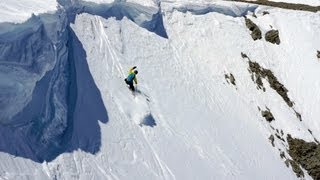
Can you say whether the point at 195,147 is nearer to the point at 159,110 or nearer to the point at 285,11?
the point at 159,110

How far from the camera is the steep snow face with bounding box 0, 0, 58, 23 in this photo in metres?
15.0

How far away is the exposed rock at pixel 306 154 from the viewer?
25.1 meters

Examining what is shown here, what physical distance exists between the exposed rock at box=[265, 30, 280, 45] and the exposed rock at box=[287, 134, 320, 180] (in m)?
6.63

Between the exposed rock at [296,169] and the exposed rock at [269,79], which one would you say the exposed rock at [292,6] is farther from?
the exposed rock at [296,169]

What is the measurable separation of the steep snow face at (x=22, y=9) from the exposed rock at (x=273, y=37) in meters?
15.3

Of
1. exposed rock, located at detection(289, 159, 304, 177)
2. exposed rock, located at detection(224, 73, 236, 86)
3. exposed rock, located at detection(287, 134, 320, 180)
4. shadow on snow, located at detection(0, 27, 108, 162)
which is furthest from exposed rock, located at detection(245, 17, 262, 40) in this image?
shadow on snow, located at detection(0, 27, 108, 162)

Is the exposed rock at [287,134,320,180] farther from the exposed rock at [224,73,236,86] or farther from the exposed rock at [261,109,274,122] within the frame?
the exposed rock at [224,73,236,86]

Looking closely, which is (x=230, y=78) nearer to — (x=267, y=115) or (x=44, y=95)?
(x=267, y=115)

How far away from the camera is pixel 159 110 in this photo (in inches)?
857

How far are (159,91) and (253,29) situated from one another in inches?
382

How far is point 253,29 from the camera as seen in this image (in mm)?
30703

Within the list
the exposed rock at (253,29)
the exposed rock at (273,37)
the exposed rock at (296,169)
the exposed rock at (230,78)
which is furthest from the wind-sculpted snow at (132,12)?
the exposed rock at (296,169)

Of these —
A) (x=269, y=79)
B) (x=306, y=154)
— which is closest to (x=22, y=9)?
(x=306, y=154)

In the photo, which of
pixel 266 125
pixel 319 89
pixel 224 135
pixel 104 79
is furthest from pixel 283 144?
pixel 104 79
